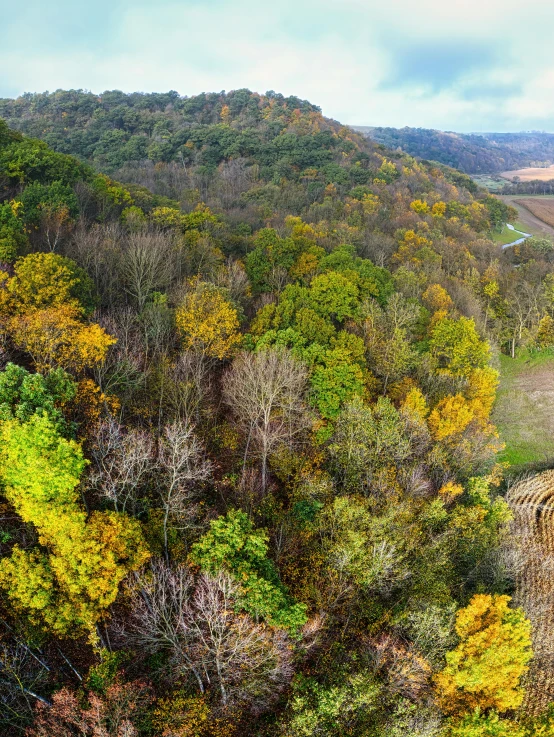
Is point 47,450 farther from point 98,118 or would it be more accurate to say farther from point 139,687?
point 98,118

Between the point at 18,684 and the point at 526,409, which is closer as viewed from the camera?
the point at 18,684

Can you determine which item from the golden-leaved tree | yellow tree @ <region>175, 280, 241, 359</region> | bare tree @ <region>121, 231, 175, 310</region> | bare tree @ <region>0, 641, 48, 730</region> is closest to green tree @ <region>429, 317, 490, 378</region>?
yellow tree @ <region>175, 280, 241, 359</region>

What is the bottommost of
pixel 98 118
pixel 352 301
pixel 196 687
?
pixel 196 687

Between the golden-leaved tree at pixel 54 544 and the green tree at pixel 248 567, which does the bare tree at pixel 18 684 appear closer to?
the golden-leaved tree at pixel 54 544

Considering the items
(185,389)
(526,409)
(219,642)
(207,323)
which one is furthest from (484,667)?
(526,409)

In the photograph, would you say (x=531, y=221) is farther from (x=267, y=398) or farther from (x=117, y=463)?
(x=117, y=463)

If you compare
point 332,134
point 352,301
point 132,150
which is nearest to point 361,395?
point 352,301

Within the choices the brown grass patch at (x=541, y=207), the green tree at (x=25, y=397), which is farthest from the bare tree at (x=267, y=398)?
the brown grass patch at (x=541, y=207)
